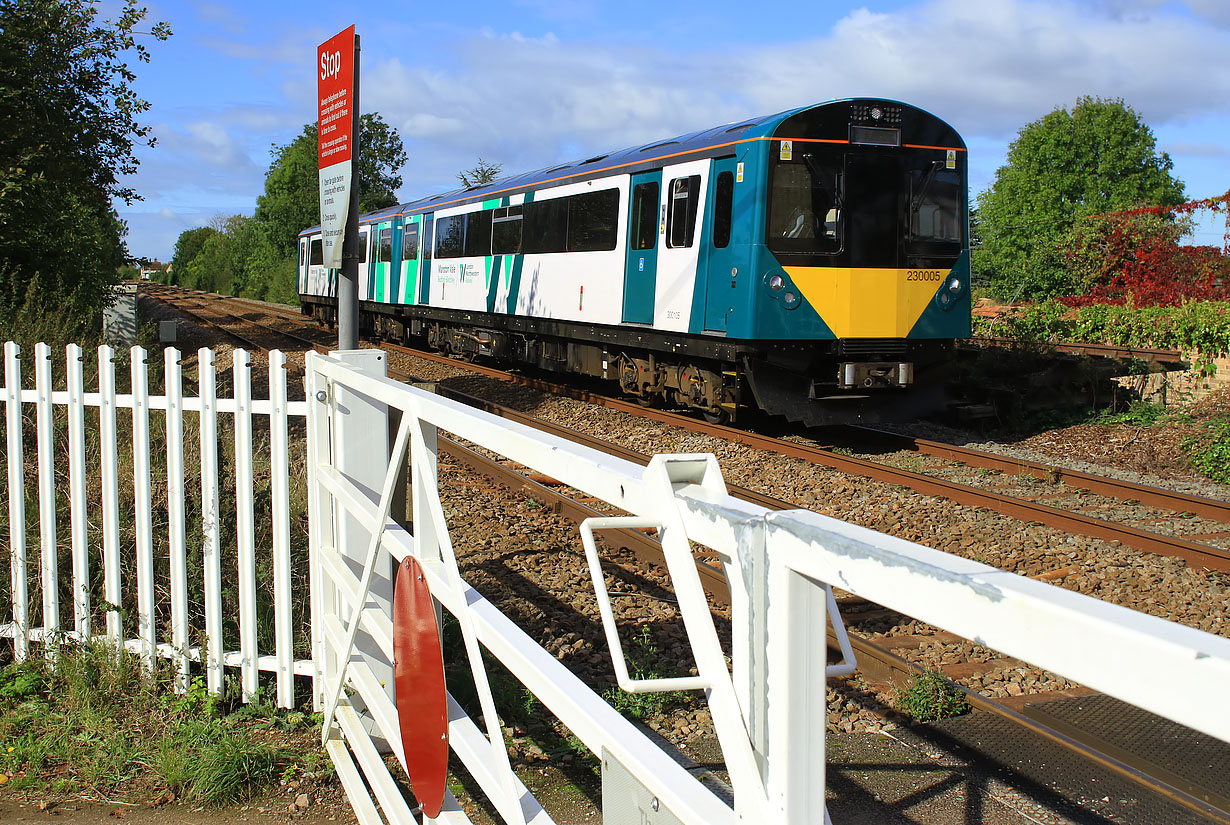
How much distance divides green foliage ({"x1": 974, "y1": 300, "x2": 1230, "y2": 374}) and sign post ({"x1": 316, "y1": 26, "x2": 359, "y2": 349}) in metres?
11.4

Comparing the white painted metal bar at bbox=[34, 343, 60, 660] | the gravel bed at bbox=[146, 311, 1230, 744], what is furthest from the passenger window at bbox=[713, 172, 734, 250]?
the white painted metal bar at bbox=[34, 343, 60, 660]

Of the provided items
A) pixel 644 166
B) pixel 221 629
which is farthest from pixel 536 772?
pixel 644 166

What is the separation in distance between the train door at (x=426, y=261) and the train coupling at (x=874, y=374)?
11.1 m

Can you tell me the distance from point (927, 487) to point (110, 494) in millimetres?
6625

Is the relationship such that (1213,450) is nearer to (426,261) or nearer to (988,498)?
(988,498)

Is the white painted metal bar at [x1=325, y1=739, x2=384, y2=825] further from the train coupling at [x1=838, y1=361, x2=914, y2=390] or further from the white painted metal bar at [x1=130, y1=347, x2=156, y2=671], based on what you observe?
the train coupling at [x1=838, y1=361, x2=914, y2=390]

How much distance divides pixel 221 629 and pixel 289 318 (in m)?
36.5

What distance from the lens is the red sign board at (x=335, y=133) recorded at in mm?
5387

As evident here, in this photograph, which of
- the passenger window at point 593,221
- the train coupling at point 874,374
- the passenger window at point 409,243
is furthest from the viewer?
the passenger window at point 409,243

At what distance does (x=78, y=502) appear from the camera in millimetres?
4414

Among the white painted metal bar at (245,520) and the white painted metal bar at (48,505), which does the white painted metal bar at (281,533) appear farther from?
the white painted metal bar at (48,505)

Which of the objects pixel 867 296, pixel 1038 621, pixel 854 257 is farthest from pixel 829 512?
pixel 1038 621

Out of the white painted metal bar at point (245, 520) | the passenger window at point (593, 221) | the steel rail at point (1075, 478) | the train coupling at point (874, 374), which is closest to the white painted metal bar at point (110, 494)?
Result: the white painted metal bar at point (245, 520)

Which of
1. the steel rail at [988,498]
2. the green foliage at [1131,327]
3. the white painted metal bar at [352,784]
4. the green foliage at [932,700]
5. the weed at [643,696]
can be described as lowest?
the white painted metal bar at [352,784]
